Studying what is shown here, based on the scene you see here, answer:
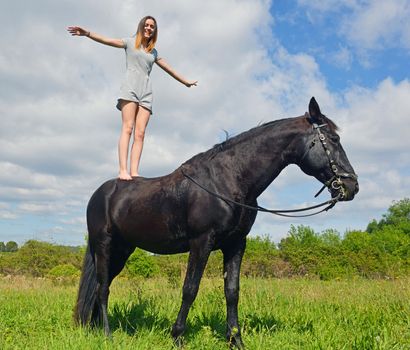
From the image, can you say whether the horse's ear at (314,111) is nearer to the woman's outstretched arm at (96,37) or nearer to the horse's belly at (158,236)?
the horse's belly at (158,236)

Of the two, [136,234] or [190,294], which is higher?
[136,234]

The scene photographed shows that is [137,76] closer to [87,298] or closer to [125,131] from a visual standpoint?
[125,131]

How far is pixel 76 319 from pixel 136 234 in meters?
1.61

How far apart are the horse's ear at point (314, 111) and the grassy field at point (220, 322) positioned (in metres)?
2.38

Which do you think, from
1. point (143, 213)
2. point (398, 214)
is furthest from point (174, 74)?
point (398, 214)

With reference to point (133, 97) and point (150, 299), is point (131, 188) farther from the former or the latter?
point (150, 299)

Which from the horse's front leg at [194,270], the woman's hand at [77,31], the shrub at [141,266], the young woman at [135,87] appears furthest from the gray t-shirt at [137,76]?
the shrub at [141,266]

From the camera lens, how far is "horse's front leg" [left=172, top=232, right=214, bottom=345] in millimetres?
4672

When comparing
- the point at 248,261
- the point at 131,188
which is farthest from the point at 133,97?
the point at 248,261

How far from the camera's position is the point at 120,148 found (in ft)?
19.3

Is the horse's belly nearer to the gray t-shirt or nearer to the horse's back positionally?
the horse's back

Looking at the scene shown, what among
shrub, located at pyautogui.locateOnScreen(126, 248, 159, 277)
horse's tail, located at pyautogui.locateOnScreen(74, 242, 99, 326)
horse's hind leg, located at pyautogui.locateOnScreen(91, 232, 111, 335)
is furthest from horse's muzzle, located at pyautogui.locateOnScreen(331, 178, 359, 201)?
shrub, located at pyautogui.locateOnScreen(126, 248, 159, 277)

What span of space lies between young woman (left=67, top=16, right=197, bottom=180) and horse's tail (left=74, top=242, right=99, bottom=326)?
142 centimetres

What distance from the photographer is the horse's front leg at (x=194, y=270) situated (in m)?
4.67
